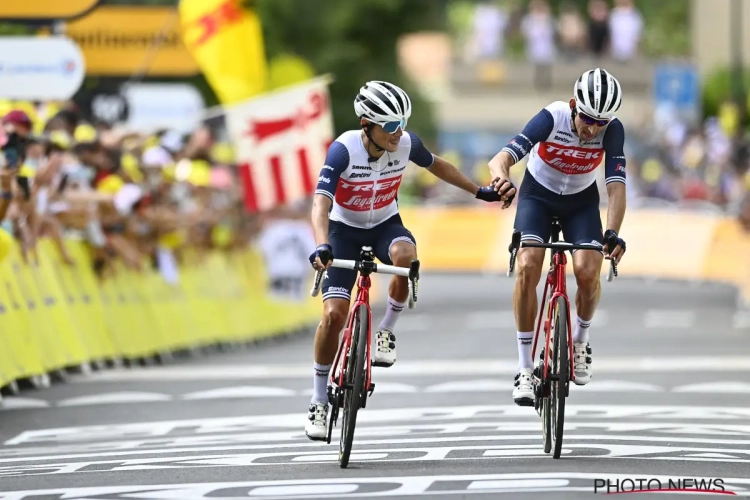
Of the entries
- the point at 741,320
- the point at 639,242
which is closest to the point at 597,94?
the point at 741,320

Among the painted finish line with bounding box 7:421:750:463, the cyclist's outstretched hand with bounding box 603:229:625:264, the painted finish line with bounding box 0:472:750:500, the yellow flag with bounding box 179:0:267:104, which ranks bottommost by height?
the painted finish line with bounding box 7:421:750:463

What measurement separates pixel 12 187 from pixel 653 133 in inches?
1279

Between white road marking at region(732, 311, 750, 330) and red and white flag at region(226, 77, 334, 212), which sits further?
white road marking at region(732, 311, 750, 330)

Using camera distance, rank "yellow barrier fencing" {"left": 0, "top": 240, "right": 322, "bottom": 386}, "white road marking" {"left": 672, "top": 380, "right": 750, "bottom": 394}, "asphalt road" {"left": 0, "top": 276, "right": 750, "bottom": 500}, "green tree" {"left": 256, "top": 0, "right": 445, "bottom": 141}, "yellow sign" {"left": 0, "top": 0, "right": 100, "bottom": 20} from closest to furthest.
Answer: "asphalt road" {"left": 0, "top": 276, "right": 750, "bottom": 500} → "white road marking" {"left": 672, "top": 380, "right": 750, "bottom": 394} → "yellow barrier fencing" {"left": 0, "top": 240, "right": 322, "bottom": 386} → "yellow sign" {"left": 0, "top": 0, "right": 100, "bottom": 20} → "green tree" {"left": 256, "top": 0, "right": 445, "bottom": 141}

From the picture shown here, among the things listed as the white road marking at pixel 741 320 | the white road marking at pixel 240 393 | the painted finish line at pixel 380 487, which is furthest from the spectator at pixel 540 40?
the painted finish line at pixel 380 487

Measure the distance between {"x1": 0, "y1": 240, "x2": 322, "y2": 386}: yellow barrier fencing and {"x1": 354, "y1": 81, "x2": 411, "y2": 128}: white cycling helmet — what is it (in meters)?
6.05

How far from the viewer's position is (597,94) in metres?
11.9

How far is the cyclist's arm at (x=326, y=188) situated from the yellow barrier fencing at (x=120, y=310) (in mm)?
5714

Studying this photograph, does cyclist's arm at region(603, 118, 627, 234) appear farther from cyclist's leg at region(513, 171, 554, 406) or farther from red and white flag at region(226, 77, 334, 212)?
red and white flag at region(226, 77, 334, 212)

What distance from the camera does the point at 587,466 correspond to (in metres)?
11.1

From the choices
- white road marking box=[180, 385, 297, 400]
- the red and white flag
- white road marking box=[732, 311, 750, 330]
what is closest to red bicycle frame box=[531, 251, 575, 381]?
white road marking box=[180, 385, 297, 400]

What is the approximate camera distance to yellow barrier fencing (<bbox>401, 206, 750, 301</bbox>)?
35.3m

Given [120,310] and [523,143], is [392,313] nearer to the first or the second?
[523,143]

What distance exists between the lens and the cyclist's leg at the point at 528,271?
12258mm
